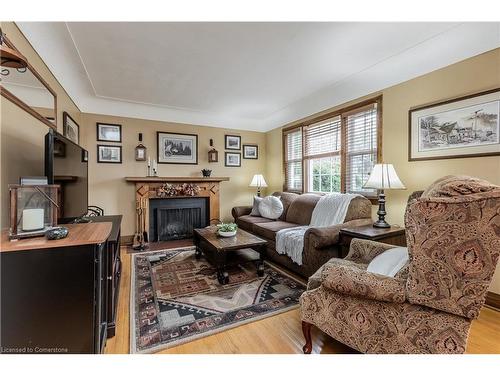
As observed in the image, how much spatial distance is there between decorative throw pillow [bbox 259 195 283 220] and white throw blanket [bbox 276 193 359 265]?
72cm

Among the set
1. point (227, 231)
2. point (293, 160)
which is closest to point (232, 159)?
point (293, 160)

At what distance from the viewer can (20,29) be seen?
1.79 metres

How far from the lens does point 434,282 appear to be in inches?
42.3

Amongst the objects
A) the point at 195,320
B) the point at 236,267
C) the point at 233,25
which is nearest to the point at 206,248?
the point at 236,267

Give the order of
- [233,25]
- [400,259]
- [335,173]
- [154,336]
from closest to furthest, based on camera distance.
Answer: [400,259], [154,336], [233,25], [335,173]

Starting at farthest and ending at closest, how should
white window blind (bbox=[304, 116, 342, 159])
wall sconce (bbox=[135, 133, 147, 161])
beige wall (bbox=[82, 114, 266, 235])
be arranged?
wall sconce (bbox=[135, 133, 147, 161]) → beige wall (bbox=[82, 114, 266, 235]) → white window blind (bbox=[304, 116, 342, 159])

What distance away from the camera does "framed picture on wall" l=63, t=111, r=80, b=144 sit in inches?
113

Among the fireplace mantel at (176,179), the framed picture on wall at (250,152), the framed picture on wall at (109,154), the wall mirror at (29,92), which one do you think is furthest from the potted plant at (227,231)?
the framed picture on wall at (250,152)

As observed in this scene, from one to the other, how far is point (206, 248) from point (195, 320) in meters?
1.25

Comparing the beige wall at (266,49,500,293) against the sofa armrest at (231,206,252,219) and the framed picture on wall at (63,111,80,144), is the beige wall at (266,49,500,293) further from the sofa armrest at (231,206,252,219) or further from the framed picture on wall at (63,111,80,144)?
the framed picture on wall at (63,111,80,144)

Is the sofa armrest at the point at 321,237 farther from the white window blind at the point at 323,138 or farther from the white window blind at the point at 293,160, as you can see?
the white window blind at the point at 293,160

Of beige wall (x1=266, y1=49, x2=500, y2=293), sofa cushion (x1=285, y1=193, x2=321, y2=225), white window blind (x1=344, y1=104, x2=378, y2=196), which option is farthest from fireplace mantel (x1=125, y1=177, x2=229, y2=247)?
beige wall (x1=266, y1=49, x2=500, y2=293)

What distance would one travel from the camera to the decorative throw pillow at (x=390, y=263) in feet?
4.47
